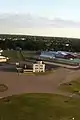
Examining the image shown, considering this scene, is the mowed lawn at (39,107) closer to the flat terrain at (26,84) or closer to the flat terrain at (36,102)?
the flat terrain at (36,102)

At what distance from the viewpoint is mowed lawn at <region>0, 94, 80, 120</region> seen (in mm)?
7543

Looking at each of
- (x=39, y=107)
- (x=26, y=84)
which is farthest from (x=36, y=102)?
(x=26, y=84)

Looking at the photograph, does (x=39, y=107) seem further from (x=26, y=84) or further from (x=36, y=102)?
(x=26, y=84)

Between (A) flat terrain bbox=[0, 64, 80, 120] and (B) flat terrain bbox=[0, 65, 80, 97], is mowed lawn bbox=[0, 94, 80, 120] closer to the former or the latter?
(A) flat terrain bbox=[0, 64, 80, 120]

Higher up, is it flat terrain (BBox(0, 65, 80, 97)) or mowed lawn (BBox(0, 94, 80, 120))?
mowed lawn (BBox(0, 94, 80, 120))

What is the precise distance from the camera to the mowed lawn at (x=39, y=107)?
7.54m

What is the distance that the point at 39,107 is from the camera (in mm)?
8609

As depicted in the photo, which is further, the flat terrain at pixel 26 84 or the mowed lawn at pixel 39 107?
the flat terrain at pixel 26 84

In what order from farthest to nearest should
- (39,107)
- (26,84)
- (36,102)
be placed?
(26,84), (36,102), (39,107)

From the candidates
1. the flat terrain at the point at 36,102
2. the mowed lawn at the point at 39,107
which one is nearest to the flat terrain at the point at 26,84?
the flat terrain at the point at 36,102

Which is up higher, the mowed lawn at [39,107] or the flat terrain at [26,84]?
A: the mowed lawn at [39,107]

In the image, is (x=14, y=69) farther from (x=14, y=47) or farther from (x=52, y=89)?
(x=14, y=47)

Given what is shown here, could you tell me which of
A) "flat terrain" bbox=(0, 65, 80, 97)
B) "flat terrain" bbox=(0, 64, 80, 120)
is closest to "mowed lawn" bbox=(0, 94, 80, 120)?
"flat terrain" bbox=(0, 64, 80, 120)

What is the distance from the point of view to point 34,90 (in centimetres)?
1181
